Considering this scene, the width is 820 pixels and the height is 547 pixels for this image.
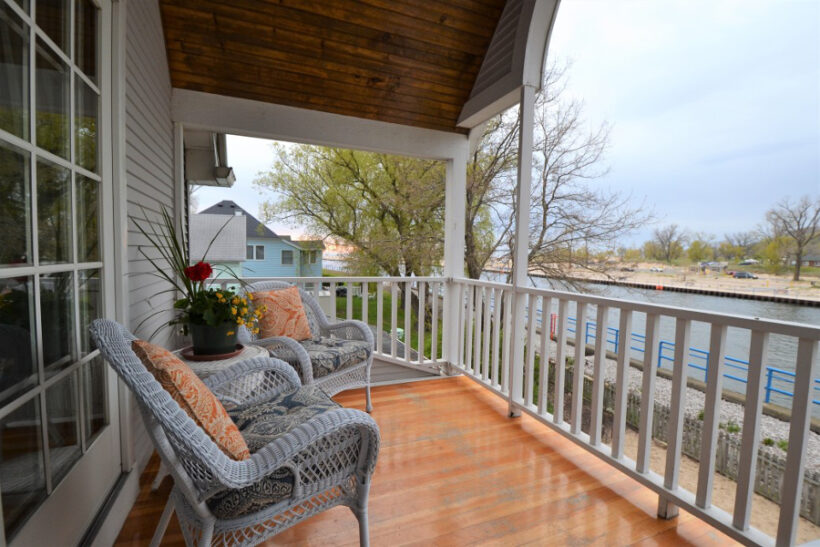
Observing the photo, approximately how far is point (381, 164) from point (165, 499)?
7.61m

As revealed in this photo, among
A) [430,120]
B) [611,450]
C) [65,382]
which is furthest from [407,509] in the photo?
[430,120]

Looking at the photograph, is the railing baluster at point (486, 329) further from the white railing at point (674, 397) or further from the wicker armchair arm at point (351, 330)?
the wicker armchair arm at point (351, 330)

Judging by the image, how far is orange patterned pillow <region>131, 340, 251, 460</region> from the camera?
1091mm

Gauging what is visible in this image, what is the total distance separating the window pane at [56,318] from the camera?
1.18 m

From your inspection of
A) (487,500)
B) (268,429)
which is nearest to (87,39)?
(268,429)

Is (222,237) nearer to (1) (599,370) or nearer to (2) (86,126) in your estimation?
(2) (86,126)

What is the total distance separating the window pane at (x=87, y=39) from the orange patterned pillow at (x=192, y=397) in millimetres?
1109

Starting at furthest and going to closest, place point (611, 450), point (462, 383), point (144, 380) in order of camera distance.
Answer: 1. point (462, 383)
2. point (611, 450)
3. point (144, 380)

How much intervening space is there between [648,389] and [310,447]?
5.35 feet

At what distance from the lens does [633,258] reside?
6281mm

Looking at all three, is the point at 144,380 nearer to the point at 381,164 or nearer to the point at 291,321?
the point at 291,321

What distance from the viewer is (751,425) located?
1.47 meters

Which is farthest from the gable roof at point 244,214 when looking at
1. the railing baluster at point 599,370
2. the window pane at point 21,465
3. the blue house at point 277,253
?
the window pane at point 21,465

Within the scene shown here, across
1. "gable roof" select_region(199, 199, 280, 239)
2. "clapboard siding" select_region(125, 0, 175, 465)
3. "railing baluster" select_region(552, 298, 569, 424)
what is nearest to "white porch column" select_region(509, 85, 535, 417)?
"railing baluster" select_region(552, 298, 569, 424)
